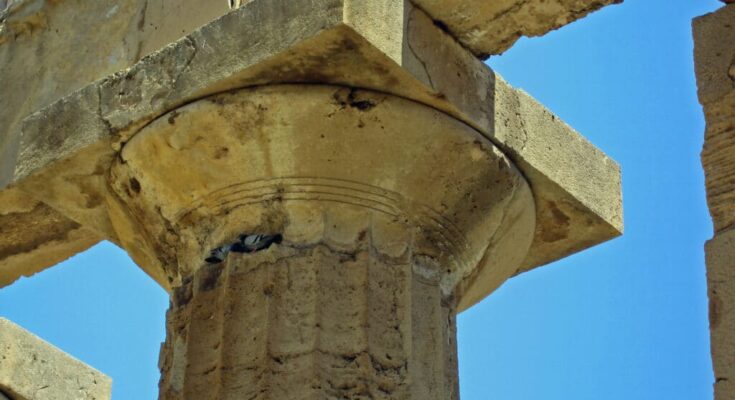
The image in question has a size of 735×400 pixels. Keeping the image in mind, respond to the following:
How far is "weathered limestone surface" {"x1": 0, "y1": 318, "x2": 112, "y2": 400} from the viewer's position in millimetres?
10297

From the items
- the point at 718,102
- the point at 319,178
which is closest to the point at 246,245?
the point at 319,178

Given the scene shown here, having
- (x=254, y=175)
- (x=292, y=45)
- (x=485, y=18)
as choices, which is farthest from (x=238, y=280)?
(x=485, y=18)

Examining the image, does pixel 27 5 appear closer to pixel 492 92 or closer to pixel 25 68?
pixel 25 68

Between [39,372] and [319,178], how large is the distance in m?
3.75

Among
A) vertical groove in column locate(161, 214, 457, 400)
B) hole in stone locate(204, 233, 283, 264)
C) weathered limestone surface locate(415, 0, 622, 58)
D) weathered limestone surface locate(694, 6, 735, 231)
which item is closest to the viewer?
vertical groove in column locate(161, 214, 457, 400)

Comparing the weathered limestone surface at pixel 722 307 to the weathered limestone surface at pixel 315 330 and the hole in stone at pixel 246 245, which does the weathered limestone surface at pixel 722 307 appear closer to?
the weathered limestone surface at pixel 315 330

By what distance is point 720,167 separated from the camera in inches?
310

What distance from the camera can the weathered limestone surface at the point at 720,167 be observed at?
7457mm

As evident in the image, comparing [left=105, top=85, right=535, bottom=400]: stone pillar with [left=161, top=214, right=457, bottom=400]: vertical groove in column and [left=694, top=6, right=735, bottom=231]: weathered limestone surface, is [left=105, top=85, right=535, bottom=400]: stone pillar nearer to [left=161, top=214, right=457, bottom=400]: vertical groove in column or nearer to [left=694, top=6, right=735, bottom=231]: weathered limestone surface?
[left=161, top=214, right=457, bottom=400]: vertical groove in column

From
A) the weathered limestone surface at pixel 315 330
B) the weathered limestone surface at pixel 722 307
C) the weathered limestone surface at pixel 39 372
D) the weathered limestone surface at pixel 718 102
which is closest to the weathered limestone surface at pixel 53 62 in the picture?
the weathered limestone surface at pixel 315 330

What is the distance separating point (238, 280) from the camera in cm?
711

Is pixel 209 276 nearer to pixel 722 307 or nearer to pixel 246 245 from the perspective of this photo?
pixel 246 245

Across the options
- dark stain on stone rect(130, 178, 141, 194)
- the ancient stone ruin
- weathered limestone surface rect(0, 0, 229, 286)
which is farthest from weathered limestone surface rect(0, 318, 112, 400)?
dark stain on stone rect(130, 178, 141, 194)

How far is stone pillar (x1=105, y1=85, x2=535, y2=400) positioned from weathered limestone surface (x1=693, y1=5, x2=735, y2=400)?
0.83m
